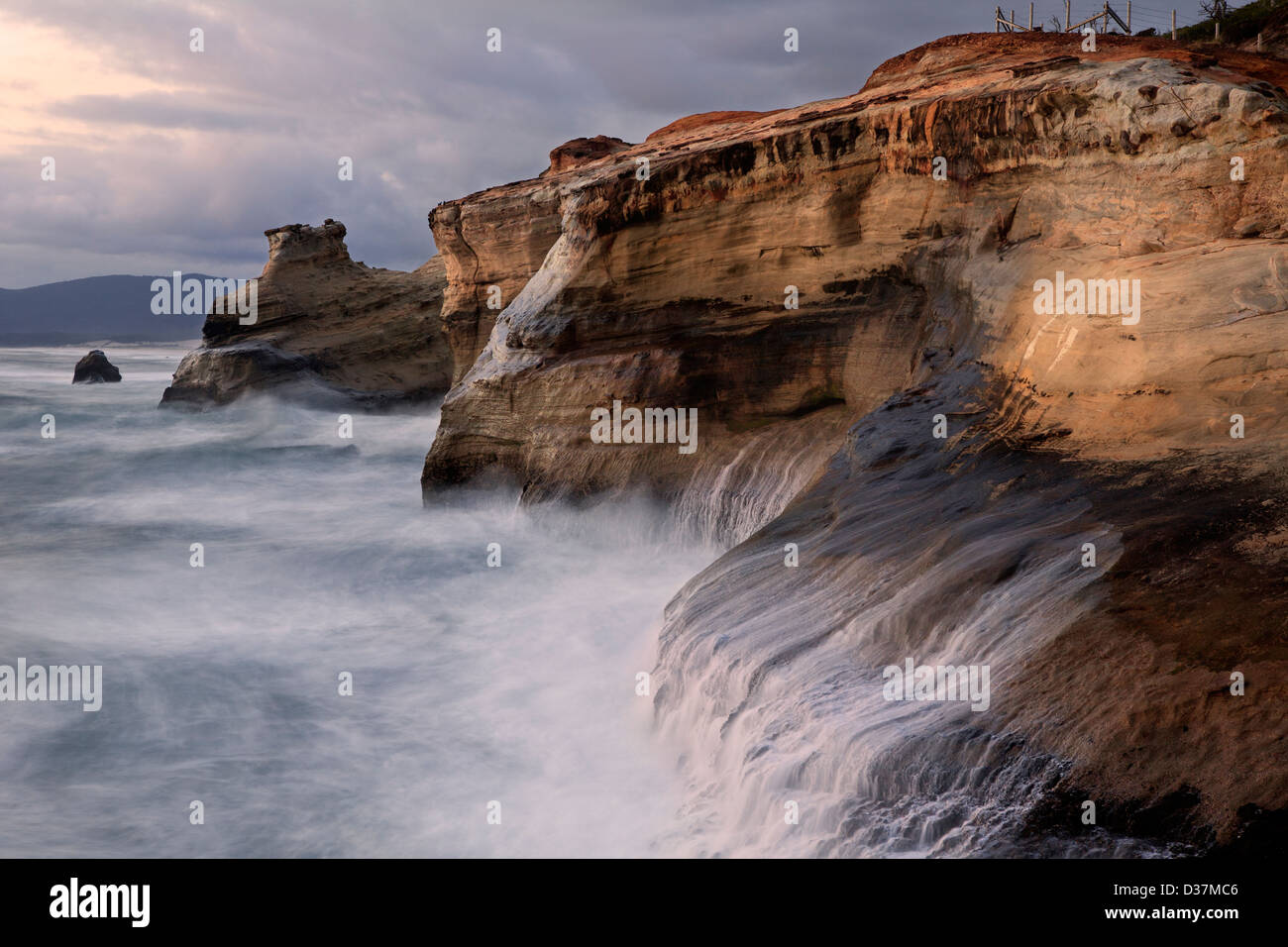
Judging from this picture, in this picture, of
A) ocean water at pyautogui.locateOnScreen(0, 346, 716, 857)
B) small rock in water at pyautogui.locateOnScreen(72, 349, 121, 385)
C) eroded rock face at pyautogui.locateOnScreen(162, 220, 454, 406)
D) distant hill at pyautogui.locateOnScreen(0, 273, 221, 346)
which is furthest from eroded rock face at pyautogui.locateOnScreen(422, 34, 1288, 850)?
distant hill at pyautogui.locateOnScreen(0, 273, 221, 346)

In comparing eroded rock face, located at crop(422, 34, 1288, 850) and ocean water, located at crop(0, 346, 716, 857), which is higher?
eroded rock face, located at crop(422, 34, 1288, 850)

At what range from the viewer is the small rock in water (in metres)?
41.0

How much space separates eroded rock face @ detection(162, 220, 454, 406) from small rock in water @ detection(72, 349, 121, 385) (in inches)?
630

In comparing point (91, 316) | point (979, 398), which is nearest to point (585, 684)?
point (979, 398)

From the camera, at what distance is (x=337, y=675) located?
342 inches

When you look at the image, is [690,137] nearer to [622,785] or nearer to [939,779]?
[622,785]

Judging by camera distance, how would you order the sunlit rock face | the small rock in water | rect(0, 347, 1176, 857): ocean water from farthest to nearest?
the small rock in water, the sunlit rock face, rect(0, 347, 1176, 857): ocean water

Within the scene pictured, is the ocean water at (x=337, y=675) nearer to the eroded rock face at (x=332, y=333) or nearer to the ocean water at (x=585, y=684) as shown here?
the ocean water at (x=585, y=684)

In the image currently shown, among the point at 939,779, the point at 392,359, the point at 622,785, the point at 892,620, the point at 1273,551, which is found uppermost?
the point at 392,359

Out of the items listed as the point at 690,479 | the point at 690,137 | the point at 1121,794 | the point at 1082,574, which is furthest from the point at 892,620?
the point at 690,137

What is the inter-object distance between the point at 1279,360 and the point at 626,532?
7.47m

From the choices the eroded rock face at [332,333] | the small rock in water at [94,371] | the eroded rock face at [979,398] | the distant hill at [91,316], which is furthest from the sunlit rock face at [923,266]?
the distant hill at [91,316]

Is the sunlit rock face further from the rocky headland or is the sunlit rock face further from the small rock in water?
the small rock in water

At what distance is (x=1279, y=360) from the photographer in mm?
5605
